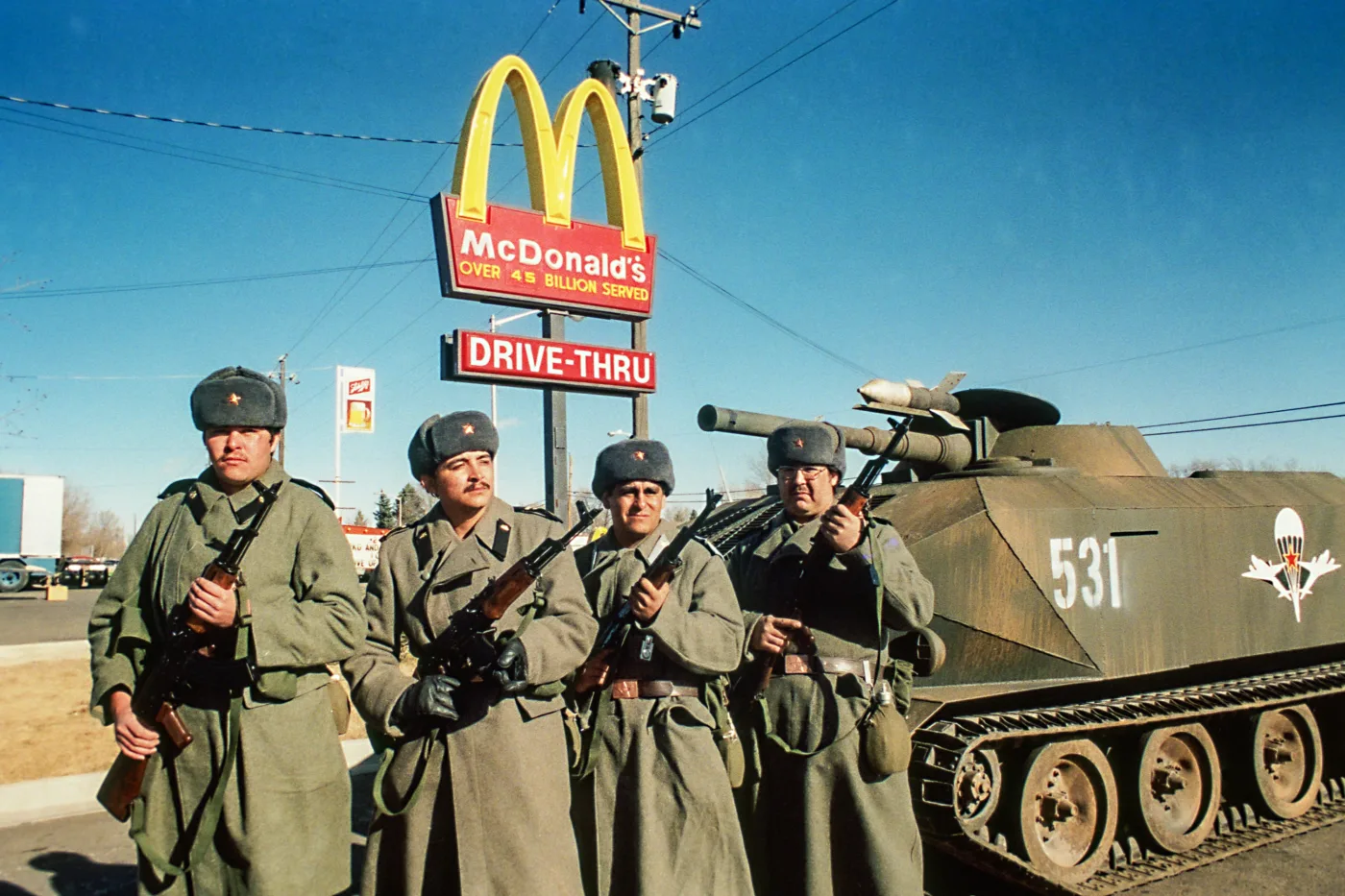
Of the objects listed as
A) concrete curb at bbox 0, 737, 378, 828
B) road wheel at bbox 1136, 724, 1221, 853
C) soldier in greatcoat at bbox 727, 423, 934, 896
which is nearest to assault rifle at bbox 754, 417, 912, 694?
soldier in greatcoat at bbox 727, 423, 934, 896

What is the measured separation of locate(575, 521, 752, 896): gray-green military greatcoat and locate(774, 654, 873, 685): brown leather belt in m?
0.40

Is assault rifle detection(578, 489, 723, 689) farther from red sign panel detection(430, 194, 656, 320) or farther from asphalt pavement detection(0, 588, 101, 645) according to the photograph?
asphalt pavement detection(0, 588, 101, 645)

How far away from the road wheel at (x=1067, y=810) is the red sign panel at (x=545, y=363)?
209 inches

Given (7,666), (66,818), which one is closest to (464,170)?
(66,818)

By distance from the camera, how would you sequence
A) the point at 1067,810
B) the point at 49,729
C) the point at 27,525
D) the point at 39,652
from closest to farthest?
the point at 1067,810 → the point at 49,729 → the point at 39,652 → the point at 27,525

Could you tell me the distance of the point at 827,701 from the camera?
12.6ft

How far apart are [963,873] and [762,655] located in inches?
105

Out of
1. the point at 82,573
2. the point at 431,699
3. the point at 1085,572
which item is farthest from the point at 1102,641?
the point at 82,573

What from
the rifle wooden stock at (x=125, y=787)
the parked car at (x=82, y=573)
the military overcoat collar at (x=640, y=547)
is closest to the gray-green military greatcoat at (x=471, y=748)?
the military overcoat collar at (x=640, y=547)

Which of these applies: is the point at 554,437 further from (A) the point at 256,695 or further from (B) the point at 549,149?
(A) the point at 256,695

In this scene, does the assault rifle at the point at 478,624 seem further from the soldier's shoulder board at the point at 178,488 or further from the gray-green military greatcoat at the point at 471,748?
the soldier's shoulder board at the point at 178,488

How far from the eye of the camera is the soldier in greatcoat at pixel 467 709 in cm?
296

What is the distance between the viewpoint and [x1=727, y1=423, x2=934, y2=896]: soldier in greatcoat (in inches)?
148

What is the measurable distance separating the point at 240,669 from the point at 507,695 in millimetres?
756
